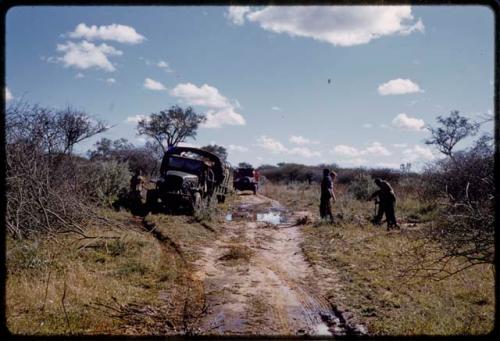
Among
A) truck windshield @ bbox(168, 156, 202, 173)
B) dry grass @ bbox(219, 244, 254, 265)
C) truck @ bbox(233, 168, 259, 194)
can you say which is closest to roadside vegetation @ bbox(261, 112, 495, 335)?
dry grass @ bbox(219, 244, 254, 265)

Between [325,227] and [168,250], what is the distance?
19.1 feet

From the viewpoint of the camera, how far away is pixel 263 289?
7.20m

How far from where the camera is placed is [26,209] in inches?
296

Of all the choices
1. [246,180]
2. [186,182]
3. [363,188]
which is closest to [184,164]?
[186,182]

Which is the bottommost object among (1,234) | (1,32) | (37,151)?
(1,234)

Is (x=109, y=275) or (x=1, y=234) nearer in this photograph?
(x=1, y=234)

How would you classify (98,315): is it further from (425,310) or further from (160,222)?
(160,222)

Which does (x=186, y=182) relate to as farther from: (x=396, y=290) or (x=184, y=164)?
(x=396, y=290)

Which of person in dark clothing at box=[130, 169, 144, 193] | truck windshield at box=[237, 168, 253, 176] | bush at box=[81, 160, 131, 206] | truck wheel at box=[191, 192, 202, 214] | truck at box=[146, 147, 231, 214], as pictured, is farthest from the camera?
truck windshield at box=[237, 168, 253, 176]

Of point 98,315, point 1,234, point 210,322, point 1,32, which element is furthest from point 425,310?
point 1,32

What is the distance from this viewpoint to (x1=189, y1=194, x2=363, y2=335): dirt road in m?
5.56

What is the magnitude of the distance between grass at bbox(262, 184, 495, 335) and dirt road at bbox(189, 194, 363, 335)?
359mm

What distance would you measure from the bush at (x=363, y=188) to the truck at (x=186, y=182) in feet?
27.4

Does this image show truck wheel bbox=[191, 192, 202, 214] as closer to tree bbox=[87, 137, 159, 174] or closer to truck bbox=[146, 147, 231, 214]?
truck bbox=[146, 147, 231, 214]
